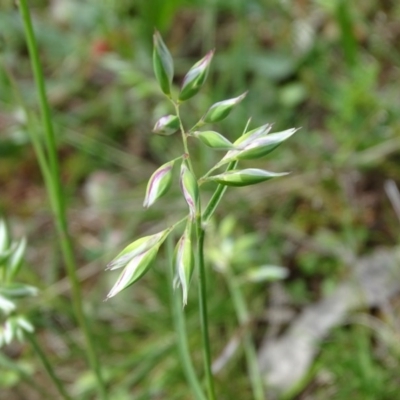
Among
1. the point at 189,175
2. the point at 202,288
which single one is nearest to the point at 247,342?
the point at 202,288

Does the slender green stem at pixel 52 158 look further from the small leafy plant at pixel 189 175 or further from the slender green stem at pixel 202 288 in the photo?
the slender green stem at pixel 202 288

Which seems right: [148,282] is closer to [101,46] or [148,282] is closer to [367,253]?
[367,253]

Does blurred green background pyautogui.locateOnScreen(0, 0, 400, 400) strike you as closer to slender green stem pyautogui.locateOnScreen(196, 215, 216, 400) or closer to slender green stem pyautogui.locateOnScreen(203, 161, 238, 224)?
slender green stem pyautogui.locateOnScreen(196, 215, 216, 400)

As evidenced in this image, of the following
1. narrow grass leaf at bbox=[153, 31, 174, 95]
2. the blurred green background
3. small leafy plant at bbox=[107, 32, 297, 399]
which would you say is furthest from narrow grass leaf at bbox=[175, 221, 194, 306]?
the blurred green background

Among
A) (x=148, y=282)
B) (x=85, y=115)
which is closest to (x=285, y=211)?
(x=148, y=282)

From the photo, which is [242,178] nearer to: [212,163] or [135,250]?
[135,250]

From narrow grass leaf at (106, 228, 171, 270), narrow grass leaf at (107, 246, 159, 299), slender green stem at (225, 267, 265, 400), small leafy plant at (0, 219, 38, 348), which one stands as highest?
narrow grass leaf at (106, 228, 171, 270)

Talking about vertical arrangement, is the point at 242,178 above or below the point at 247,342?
above
